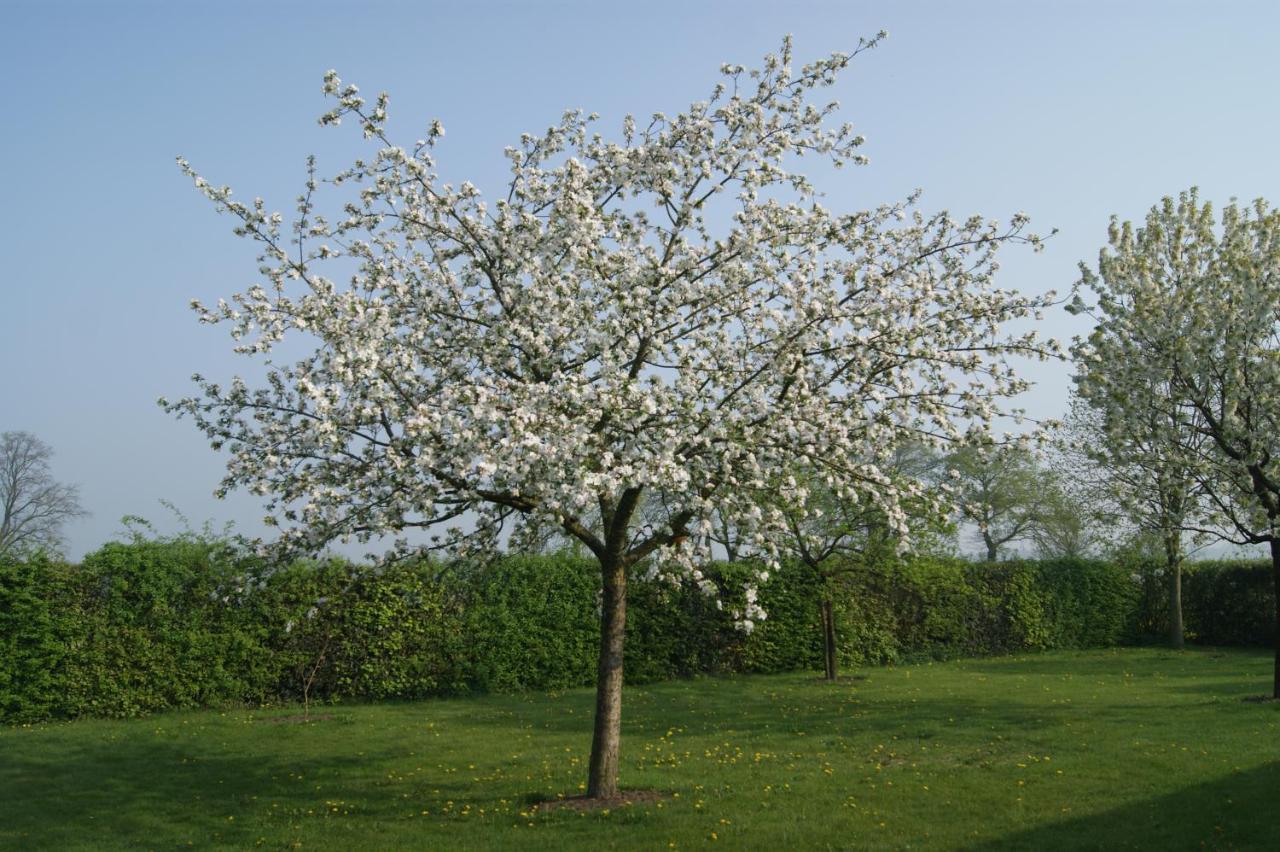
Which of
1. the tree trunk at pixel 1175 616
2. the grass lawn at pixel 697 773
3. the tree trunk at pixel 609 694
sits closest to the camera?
the grass lawn at pixel 697 773

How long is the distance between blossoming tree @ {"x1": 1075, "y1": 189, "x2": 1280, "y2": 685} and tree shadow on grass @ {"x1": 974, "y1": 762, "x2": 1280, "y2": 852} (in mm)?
8004

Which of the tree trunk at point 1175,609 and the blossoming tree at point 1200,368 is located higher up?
the blossoming tree at point 1200,368

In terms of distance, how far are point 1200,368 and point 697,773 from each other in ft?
39.8

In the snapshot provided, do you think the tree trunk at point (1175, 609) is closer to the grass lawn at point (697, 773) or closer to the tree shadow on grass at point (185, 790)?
the grass lawn at point (697, 773)

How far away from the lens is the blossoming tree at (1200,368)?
58.7 ft

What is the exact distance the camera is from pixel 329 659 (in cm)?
2075

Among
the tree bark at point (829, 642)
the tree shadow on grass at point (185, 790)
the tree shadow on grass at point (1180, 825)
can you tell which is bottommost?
the tree shadow on grass at point (185, 790)

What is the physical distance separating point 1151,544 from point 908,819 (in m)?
26.4

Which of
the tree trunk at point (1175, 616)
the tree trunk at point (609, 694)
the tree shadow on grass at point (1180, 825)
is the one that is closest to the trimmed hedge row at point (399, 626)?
the tree trunk at point (609, 694)

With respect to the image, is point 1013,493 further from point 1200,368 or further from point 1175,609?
point 1200,368

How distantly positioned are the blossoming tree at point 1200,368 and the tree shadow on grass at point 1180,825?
26.3ft

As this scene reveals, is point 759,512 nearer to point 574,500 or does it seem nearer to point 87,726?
point 574,500

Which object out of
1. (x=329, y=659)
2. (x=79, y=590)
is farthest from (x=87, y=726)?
(x=329, y=659)

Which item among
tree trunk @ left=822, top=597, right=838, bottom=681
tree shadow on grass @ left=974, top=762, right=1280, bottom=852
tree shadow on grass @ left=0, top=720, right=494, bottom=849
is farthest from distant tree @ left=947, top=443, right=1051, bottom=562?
tree shadow on grass @ left=0, top=720, right=494, bottom=849
